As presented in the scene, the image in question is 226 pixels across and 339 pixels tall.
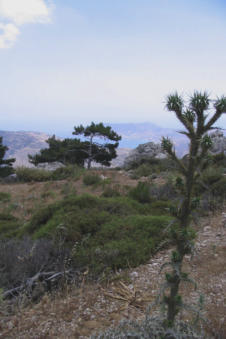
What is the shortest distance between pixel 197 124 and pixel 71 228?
3.64 metres

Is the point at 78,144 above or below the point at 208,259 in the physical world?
above

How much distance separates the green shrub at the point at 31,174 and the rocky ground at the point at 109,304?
42.8 feet

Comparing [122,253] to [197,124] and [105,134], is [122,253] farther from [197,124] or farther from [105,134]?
[105,134]

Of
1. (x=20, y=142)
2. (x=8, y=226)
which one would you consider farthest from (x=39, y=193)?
(x=20, y=142)

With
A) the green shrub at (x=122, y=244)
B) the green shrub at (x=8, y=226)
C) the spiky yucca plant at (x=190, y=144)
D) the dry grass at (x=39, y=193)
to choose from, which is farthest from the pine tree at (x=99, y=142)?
the spiky yucca plant at (x=190, y=144)

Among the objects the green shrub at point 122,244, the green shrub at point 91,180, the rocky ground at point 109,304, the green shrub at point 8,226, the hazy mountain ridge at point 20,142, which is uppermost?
the hazy mountain ridge at point 20,142

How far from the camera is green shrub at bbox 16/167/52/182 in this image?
16281 mm

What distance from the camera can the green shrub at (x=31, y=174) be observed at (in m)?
16.3

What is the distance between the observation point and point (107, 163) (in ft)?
89.8

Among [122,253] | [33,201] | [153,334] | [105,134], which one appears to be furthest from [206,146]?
[105,134]

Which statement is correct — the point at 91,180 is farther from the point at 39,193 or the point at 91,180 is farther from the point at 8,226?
the point at 8,226

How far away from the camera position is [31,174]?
55.1 ft

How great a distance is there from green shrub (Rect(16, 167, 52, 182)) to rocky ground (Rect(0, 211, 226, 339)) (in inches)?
514

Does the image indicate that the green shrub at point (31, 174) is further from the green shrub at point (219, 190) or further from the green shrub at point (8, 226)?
the green shrub at point (219, 190)
